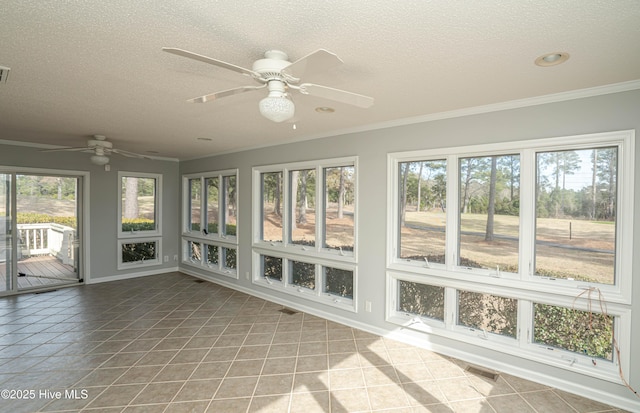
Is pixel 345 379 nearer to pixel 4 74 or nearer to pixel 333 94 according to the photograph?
pixel 333 94

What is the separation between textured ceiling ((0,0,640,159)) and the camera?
1.47 m

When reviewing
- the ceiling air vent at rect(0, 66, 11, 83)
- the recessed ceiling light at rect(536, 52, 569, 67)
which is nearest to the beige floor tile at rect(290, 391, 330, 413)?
the recessed ceiling light at rect(536, 52, 569, 67)

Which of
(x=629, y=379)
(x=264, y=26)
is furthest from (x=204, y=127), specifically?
(x=629, y=379)

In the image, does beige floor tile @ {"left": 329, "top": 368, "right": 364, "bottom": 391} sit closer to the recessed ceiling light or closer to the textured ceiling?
the textured ceiling

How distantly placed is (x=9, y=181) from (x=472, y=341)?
284 inches

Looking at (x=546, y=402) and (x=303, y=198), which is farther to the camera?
(x=303, y=198)

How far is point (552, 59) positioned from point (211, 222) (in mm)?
5761

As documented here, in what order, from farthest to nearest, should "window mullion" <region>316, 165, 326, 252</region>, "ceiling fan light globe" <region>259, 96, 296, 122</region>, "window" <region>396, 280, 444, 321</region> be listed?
1. "window mullion" <region>316, 165, 326, 252</region>
2. "window" <region>396, 280, 444, 321</region>
3. "ceiling fan light globe" <region>259, 96, 296, 122</region>

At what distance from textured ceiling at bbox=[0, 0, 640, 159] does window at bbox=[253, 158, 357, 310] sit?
4.14 ft

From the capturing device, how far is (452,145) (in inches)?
123

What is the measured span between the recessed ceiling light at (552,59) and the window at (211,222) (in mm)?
4568

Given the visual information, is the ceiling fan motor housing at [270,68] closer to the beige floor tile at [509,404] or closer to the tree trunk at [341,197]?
the tree trunk at [341,197]

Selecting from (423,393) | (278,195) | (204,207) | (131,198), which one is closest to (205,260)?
(204,207)

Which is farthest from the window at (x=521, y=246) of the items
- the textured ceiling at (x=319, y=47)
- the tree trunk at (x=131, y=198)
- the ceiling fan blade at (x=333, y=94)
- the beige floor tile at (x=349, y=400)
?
the tree trunk at (x=131, y=198)
